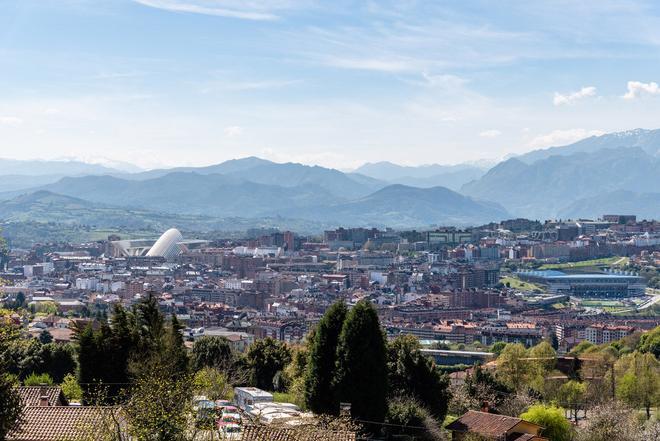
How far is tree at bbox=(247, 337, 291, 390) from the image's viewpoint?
1073 inches

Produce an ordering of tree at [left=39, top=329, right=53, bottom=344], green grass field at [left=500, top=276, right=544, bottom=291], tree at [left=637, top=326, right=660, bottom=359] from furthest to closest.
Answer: green grass field at [left=500, top=276, right=544, bottom=291]
tree at [left=39, top=329, right=53, bottom=344]
tree at [left=637, top=326, right=660, bottom=359]

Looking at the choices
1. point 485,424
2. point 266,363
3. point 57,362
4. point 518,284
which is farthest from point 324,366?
point 518,284

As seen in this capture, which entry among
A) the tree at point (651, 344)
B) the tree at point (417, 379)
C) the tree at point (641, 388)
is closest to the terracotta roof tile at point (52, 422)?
the tree at point (417, 379)

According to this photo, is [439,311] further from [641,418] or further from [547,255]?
[641,418]

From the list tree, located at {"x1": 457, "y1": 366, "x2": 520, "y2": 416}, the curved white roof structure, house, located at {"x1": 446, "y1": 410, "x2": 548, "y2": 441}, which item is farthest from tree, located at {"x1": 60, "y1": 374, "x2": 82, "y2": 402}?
the curved white roof structure

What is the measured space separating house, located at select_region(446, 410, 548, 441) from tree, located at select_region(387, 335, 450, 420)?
2.39 metres

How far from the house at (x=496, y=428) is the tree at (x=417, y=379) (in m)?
2.39

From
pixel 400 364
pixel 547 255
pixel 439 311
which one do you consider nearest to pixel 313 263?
Result: pixel 547 255

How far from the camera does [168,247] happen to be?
137m

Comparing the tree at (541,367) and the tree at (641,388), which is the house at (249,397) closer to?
the tree at (541,367)

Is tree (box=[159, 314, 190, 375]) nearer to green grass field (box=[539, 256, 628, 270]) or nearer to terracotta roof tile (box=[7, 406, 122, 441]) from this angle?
terracotta roof tile (box=[7, 406, 122, 441])

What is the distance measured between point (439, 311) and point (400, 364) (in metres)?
61.0

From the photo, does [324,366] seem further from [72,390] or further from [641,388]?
[641,388]

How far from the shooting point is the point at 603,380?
1161 inches
